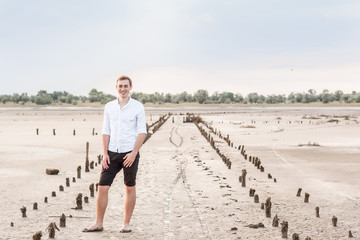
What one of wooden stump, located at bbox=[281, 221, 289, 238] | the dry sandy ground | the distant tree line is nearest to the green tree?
the distant tree line

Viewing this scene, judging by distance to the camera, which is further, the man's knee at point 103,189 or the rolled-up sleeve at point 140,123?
Result: the man's knee at point 103,189

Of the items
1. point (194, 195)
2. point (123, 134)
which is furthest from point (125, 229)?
point (194, 195)

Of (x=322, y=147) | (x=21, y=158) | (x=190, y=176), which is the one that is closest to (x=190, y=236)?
(x=190, y=176)

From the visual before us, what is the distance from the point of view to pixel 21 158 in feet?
56.2

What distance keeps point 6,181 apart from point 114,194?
4.06m

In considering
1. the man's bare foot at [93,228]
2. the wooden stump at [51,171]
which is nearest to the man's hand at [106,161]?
the man's bare foot at [93,228]

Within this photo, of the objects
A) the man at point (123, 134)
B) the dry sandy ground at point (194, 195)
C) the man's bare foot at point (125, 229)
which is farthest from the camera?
the dry sandy ground at point (194, 195)

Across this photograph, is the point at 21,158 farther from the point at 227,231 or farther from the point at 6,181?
the point at 227,231

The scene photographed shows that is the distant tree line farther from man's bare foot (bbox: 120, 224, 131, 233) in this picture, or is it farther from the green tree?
man's bare foot (bbox: 120, 224, 131, 233)

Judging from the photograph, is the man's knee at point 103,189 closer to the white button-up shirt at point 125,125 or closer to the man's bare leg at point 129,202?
the man's bare leg at point 129,202

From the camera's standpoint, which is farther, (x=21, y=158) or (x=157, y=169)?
(x=21, y=158)

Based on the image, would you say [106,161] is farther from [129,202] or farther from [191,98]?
[191,98]

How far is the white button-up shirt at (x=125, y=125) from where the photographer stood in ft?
21.2

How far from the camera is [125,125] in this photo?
255 inches
